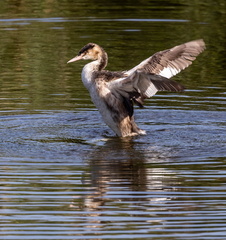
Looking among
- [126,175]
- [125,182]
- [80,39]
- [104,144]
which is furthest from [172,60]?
[80,39]

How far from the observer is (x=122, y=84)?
443 inches

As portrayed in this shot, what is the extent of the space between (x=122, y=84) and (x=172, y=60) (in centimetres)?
123

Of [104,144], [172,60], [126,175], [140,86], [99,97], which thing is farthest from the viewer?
[172,60]

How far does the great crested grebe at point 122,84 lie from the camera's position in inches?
447

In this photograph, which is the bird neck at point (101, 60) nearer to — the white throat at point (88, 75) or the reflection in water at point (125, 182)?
the white throat at point (88, 75)

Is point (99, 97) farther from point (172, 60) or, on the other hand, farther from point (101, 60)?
point (172, 60)

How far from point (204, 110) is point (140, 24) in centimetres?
748

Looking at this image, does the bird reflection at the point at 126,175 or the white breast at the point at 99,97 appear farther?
the white breast at the point at 99,97

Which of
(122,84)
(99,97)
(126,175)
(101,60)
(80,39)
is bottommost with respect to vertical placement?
(80,39)

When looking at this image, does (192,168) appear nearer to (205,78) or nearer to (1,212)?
(1,212)

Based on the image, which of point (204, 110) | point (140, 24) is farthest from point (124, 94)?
point (140, 24)

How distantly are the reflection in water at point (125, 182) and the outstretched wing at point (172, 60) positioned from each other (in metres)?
1.38

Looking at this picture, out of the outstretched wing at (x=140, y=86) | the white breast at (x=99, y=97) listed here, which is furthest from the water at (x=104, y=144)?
the outstretched wing at (x=140, y=86)

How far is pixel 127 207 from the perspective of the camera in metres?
8.28
